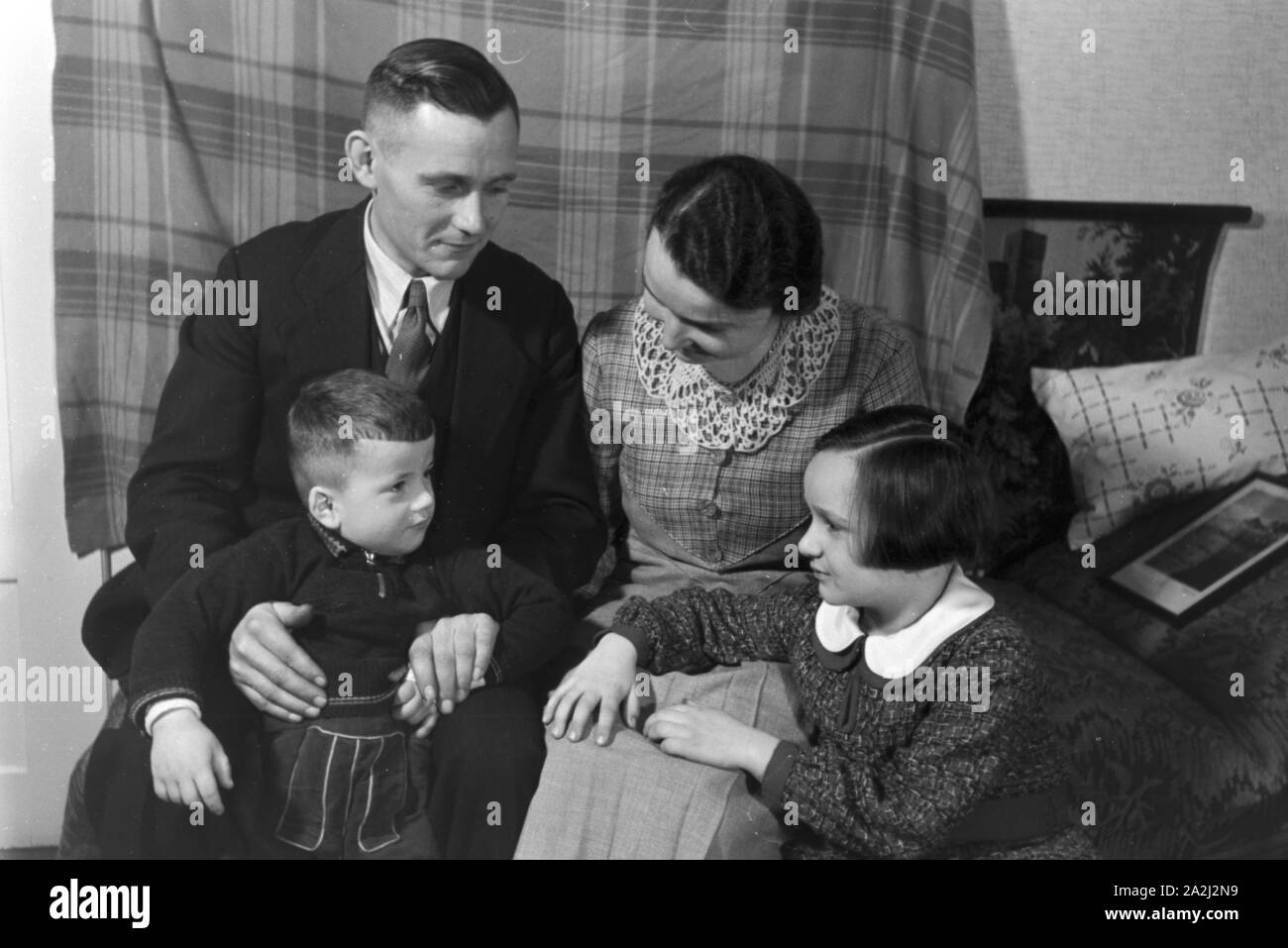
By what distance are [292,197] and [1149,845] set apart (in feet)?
5.12

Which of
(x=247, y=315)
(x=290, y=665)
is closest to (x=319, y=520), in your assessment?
(x=290, y=665)

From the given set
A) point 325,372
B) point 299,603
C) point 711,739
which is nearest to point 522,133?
point 325,372

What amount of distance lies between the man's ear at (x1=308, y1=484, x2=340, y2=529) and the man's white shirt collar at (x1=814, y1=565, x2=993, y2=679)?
0.70m

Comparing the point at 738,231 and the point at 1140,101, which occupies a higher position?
the point at 1140,101

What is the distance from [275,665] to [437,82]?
796mm

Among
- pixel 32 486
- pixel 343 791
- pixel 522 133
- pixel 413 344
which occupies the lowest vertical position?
pixel 343 791

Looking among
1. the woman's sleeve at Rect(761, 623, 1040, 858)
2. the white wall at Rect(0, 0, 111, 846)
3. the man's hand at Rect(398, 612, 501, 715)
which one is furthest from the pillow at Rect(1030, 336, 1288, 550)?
the white wall at Rect(0, 0, 111, 846)

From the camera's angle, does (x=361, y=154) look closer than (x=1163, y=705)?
Yes

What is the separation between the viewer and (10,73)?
5.66 ft

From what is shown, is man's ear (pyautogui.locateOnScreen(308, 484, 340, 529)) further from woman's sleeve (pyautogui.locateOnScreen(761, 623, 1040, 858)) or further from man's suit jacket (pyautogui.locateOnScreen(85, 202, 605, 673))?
woman's sleeve (pyautogui.locateOnScreen(761, 623, 1040, 858))

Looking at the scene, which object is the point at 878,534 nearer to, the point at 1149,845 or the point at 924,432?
the point at 924,432

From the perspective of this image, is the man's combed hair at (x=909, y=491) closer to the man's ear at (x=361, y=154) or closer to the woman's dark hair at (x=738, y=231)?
the woman's dark hair at (x=738, y=231)

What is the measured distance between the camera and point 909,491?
1.60 meters

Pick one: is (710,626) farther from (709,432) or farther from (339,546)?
(339,546)
